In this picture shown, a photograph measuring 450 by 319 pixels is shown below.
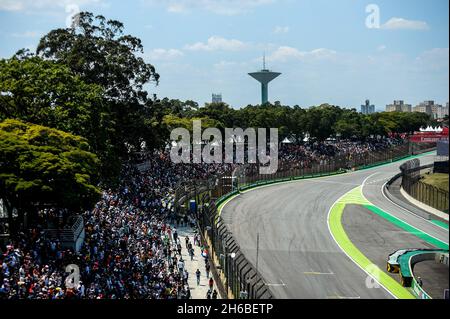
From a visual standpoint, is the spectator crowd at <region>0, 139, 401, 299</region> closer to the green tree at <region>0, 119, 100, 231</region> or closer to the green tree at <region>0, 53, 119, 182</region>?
the green tree at <region>0, 119, 100, 231</region>

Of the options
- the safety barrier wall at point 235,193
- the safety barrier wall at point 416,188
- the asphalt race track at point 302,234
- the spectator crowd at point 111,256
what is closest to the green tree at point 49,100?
the spectator crowd at point 111,256

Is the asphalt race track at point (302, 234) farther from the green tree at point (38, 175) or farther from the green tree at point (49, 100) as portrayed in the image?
the green tree at point (49, 100)

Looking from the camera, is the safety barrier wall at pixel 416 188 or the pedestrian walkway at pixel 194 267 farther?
the safety barrier wall at pixel 416 188

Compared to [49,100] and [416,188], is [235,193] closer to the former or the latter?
[416,188]

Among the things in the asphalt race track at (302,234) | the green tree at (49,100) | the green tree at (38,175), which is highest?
the green tree at (49,100)

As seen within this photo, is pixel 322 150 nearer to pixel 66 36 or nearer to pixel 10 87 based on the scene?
pixel 66 36

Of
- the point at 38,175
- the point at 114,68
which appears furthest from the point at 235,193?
the point at 38,175

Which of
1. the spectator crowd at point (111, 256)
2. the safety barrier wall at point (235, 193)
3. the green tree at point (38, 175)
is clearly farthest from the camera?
the green tree at point (38, 175)
